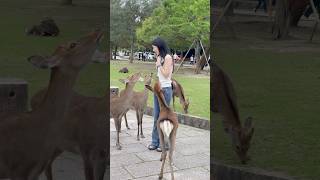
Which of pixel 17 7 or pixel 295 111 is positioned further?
pixel 295 111

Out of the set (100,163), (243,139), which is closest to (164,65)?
(243,139)

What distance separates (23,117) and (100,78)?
0.66m

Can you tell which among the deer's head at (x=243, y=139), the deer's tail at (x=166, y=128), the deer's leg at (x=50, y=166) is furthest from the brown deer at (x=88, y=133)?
the deer's tail at (x=166, y=128)

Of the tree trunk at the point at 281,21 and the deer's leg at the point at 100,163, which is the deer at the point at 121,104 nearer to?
the deer's leg at the point at 100,163

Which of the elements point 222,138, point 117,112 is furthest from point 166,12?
point 222,138

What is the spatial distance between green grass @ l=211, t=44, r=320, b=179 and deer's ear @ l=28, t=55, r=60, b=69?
4.93 feet

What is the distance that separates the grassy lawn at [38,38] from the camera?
10.6ft

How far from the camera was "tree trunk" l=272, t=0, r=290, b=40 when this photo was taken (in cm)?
390

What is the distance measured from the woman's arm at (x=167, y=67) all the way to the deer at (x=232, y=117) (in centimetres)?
176

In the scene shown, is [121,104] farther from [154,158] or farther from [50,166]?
[50,166]

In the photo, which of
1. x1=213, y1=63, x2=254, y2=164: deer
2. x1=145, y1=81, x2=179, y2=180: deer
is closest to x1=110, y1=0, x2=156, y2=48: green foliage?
x1=145, y1=81, x2=179, y2=180: deer

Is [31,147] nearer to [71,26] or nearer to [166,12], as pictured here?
[71,26]

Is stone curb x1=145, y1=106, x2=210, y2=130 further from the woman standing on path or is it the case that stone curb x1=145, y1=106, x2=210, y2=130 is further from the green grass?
the green grass

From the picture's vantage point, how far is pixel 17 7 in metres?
3.27
